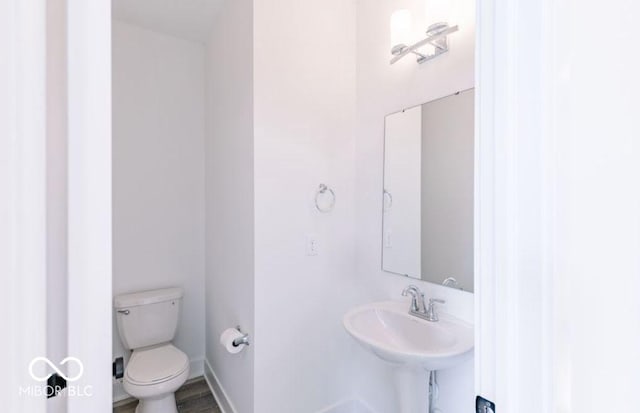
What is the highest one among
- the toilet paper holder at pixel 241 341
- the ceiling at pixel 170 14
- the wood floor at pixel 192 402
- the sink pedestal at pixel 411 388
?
the ceiling at pixel 170 14

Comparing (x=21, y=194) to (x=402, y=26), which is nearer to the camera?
(x=21, y=194)

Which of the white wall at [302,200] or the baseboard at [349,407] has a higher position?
the white wall at [302,200]

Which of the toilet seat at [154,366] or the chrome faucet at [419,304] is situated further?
the toilet seat at [154,366]

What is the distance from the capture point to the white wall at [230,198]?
1677mm

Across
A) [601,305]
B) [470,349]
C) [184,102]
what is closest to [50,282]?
[601,305]

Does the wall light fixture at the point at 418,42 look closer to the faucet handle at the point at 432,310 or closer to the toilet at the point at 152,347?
the faucet handle at the point at 432,310

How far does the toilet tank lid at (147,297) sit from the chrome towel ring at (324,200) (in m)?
1.30

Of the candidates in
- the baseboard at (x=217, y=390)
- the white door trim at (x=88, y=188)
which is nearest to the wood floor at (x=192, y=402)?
the baseboard at (x=217, y=390)

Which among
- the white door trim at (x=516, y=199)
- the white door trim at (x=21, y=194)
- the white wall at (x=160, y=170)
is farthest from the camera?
the white wall at (x=160, y=170)

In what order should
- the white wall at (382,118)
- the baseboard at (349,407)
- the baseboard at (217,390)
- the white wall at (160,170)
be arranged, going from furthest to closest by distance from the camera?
the white wall at (160,170), the baseboard at (217,390), the baseboard at (349,407), the white wall at (382,118)

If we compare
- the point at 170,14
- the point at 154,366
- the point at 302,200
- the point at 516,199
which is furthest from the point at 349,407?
the point at 170,14

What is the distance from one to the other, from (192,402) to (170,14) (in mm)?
2726

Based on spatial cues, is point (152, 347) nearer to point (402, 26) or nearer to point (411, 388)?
point (411, 388)

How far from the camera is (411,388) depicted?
Answer: 1365 millimetres
